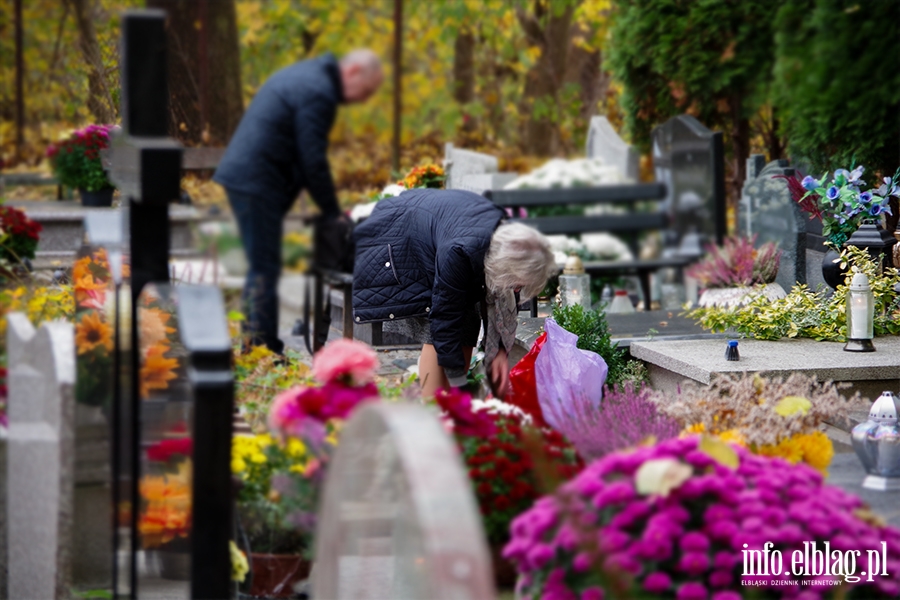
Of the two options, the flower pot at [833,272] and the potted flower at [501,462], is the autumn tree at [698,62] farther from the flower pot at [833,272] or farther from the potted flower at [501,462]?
the potted flower at [501,462]

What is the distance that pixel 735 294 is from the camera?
252 inches

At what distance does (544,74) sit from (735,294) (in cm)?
803

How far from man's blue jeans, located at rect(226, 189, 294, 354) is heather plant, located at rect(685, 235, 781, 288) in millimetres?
4634

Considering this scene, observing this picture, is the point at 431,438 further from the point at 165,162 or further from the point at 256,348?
the point at 256,348

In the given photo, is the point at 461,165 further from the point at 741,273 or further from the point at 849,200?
the point at 849,200

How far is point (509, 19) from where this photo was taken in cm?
1325

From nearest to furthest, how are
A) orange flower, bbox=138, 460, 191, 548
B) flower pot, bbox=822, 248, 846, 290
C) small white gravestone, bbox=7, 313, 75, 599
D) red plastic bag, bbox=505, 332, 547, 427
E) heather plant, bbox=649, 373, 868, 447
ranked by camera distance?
orange flower, bbox=138, 460, 191, 548 → small white gravestone, bbox=7, 313, 75, 599 → heather plant, bbox=649, 373, 868, 447 → red plastic bag, bbox=505, 332, 547, 427 → flower pot, bbox=822, 248, 846, 290

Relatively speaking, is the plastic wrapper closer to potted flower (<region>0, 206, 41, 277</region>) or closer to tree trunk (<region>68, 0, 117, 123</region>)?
tree trunk (<region>68, 0, 117, 123</region>)

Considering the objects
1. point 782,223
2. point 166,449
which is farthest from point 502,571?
point 782,223

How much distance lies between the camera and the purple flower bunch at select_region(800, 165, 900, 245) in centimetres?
509

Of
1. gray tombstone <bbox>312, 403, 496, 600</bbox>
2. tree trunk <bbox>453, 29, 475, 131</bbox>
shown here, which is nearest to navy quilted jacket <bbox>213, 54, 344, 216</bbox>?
gray tombstone <bbox>312, 403, 496, 600</bbox>

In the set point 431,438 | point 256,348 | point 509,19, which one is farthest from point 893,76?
point 509,19

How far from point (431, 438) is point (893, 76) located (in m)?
4.82

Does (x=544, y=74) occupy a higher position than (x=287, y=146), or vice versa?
(x=544, y=74)
